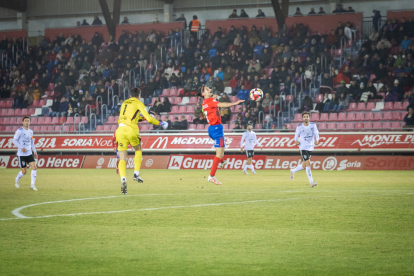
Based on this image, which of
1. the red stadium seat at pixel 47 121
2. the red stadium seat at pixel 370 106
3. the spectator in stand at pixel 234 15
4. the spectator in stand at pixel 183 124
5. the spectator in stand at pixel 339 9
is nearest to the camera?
the red stadium seat at pixel 370 106

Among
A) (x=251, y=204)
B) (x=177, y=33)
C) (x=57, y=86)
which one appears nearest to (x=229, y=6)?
(x=177, y=33)

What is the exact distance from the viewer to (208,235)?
278 inches

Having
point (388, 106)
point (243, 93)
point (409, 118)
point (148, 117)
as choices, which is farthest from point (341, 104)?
point (148, 117)

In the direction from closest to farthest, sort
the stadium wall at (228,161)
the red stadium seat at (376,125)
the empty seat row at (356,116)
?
the stadium wall at (228,161) → the empty seat row at (356,116) → the red stadium seat at (376,125)

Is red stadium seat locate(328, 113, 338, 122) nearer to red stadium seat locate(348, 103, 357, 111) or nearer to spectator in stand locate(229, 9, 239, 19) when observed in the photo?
red stadium seat locate(348, 103, 357, 111)

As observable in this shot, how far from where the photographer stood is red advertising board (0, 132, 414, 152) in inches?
1023

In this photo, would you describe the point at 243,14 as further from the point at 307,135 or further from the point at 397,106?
the point at 307,135

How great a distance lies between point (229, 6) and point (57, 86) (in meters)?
14.3

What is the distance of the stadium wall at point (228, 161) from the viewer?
26328 millimetres

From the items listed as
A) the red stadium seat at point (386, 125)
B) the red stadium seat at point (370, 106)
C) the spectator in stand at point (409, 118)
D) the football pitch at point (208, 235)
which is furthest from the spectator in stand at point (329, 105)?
the football pitch at point (208, 235)

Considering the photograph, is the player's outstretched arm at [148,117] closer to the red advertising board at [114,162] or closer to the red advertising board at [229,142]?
the red advertising board at [229,142]

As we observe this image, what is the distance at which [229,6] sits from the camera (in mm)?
40250

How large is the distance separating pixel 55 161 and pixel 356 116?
17988 mm

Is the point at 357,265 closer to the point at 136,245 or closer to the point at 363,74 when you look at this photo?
the point at 136,245
